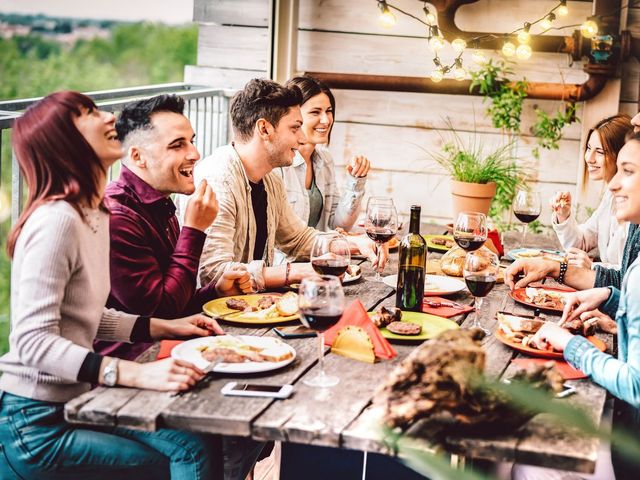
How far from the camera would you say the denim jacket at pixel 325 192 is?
3.39 m

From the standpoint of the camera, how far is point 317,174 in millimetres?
3545

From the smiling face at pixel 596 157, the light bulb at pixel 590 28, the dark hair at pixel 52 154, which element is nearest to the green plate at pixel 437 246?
the smiling face at pixel 596 157

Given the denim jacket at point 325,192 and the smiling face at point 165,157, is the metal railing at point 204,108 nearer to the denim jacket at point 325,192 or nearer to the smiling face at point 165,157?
the denim jacket at point 325,192

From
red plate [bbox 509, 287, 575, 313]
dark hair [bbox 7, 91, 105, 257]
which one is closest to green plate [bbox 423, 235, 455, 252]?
red plate [bbox 509, 287, 575, 313]

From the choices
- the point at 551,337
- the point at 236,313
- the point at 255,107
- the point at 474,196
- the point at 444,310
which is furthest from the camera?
the point at 474,196

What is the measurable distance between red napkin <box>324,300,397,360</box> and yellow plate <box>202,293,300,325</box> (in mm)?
155

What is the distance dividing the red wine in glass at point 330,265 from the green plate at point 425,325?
0.15 meters

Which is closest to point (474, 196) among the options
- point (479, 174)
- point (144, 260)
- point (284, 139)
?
point (479, 174)

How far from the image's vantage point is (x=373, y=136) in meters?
4.79

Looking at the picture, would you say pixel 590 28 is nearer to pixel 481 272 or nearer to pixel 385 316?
pixel 481 272

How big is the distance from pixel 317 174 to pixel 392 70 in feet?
4.68

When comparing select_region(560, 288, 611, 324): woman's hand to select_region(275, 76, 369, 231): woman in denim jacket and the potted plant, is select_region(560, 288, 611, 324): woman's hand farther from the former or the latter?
the potted plant

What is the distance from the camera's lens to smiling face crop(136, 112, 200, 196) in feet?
6.84

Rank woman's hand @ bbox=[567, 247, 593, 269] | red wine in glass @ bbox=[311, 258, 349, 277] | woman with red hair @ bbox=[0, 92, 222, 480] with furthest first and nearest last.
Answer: woman's hand @ bbox=[567, 247, 593, 269] → red wine in glass @ bbox=[311, 258, 349, 277] → woman with red hair @ bbox=[0, 92, 222, 480]
